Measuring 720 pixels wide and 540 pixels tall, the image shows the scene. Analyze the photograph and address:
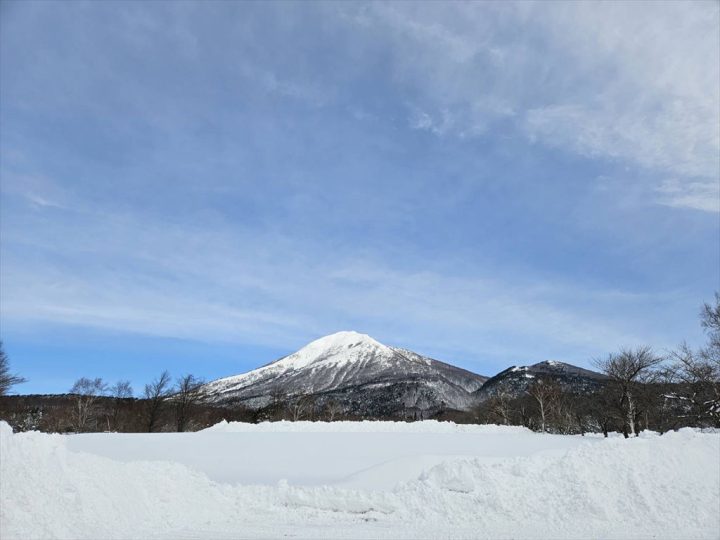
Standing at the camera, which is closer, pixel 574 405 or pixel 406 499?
pixel 406 499

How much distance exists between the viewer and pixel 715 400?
2859cm

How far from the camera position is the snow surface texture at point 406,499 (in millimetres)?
9555

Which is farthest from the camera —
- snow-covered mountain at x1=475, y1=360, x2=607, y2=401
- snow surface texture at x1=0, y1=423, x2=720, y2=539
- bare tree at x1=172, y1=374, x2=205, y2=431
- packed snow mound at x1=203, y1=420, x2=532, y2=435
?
snow-covered mountain at x1=475, y1=360, x2=607, y2=401

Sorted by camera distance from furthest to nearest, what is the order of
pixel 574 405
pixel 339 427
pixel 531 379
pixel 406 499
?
pixel 531 379
pixel 574 405
pixel 339 427
pixel 406 499

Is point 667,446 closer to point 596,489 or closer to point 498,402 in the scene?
point 596,489

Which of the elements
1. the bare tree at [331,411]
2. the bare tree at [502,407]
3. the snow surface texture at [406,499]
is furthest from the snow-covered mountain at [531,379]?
the snow surface texture at [406,499]

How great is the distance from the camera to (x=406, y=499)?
1197 cm

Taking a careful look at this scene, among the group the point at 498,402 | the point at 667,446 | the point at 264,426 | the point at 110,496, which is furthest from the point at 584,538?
the point at 498,402

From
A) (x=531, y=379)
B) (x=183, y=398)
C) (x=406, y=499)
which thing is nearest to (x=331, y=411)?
(x=183, y=398)

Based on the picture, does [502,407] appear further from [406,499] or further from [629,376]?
[406,499]

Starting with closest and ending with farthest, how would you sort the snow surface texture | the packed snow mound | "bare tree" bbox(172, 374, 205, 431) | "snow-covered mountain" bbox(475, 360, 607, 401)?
the snow surface texture < the packed snow mound < "bare tree" bbox(172, 374, 205, 431) < "snow-covered mountain" bbox(475, 360, 607, 401)

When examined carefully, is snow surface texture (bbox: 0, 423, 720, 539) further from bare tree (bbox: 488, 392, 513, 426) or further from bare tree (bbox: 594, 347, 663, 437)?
bare tree (bbox: 488, 392, 513, 426)

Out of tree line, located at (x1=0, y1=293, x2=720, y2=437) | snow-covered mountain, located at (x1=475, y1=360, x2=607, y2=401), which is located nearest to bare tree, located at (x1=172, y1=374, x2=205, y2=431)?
tree line, located at (x1=0, y1=293, x2=720, y2=437)

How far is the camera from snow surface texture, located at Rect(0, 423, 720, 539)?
31.3ft
